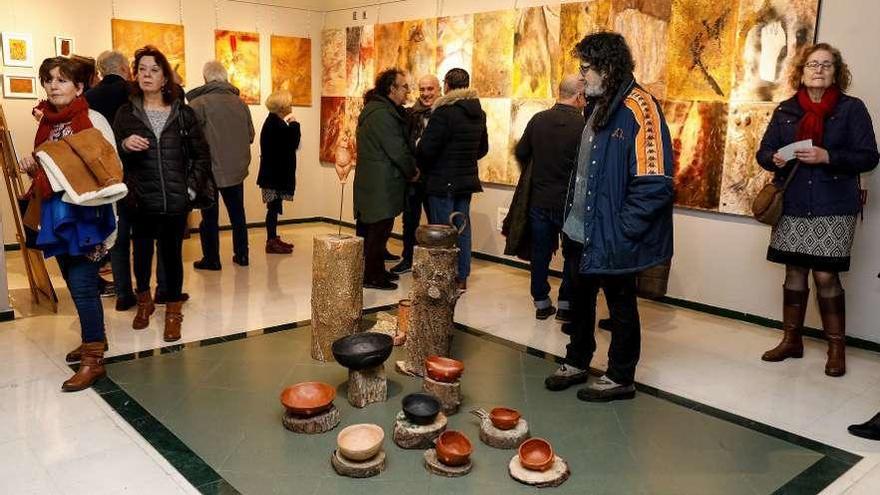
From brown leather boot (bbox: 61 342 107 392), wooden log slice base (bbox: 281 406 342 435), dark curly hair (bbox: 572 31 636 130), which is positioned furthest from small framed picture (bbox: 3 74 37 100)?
dark curly hair (bbox: 572 31 636 130)

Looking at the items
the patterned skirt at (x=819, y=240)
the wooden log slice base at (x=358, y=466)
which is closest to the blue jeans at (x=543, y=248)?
the patterned skirt at (x=819, y=240)

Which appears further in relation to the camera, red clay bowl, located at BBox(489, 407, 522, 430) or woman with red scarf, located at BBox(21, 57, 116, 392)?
woman with red scarf, located at BBox(21, 57, 116, 392)

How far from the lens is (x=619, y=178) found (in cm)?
315

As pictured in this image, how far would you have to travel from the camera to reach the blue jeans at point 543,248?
4.66 m

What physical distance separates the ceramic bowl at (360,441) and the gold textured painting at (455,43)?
452 centimetres

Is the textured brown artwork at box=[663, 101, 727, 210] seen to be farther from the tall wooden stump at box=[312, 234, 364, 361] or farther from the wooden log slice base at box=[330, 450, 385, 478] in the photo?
the wooden log slice base at box=[330, 450, 385, 478]

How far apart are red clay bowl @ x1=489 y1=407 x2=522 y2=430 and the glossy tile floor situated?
42.1 inches

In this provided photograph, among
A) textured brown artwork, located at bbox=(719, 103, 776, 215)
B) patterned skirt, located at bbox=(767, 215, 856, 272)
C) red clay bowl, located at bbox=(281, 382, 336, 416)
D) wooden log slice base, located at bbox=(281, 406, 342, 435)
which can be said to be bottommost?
wooden log slice base, located at bbox=(281, 406, 342, 435)

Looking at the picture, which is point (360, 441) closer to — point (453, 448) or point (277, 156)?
point (453, 448)

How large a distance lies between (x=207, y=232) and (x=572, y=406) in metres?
3.76

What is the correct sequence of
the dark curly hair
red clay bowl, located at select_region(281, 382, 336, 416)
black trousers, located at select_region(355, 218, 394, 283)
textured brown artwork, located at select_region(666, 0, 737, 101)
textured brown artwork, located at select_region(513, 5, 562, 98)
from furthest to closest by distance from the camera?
textured brown artwork, located at select_region(513, 5, 562, 98)
black trousers, located at select_region(355, 218, 394, 283)
textured brown artwork, located at select_region(666, 0, 737, 101)
the dark curly hair
red clay bowl, located at select_region(281, 382, 336, 416)

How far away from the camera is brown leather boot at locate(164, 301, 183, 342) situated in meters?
4.22

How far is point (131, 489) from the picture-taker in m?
2.61

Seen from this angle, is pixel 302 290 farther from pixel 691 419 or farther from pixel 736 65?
pixel 736 65
